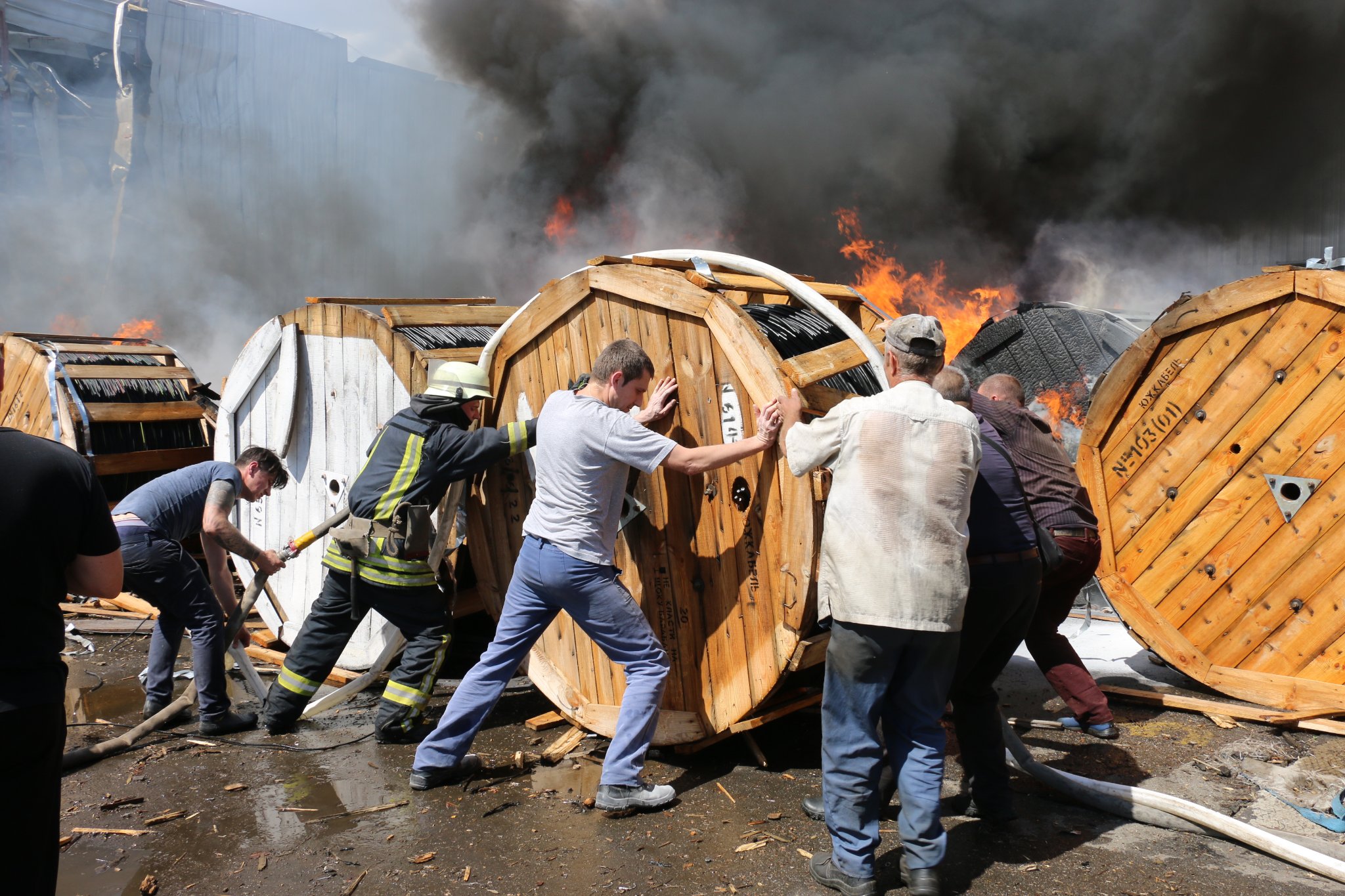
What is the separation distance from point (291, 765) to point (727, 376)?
279 cm

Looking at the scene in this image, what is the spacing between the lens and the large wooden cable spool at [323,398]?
552cm

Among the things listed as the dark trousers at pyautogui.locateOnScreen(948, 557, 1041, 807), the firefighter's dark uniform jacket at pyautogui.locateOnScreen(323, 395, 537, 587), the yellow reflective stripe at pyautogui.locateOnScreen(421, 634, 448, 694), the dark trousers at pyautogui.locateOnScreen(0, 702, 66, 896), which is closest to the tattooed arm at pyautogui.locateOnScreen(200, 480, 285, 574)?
the firefighter's dark uniform jacket at pyautogui.locateOnScreen(323, 395, 537, 587)

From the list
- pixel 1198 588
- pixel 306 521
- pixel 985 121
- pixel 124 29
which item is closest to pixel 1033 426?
pixel 1198 588

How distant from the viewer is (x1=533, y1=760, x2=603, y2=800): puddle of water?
163 inches

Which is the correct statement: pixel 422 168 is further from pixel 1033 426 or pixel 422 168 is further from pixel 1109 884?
pixel 1109 884

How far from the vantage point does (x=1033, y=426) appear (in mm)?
4484

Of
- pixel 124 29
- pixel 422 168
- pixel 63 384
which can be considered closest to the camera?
Result: pixel 63 384

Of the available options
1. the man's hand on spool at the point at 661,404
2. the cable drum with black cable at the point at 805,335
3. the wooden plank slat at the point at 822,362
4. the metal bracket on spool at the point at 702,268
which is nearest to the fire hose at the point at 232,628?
the man's hand on spool at the point at 661,404

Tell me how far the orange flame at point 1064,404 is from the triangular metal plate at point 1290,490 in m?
1.84

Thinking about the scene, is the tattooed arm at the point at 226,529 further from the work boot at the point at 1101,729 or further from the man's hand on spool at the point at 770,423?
the work boot at the point at 1101,729

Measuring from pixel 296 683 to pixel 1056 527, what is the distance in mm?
3820

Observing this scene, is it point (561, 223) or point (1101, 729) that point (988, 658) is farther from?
point (561, 223)

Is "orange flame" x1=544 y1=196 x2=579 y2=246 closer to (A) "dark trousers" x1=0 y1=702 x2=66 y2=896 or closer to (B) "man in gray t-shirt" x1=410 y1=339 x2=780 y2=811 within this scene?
(B) "man in gray t-shirt" x1=410 y1=339 x2=780 y2=811

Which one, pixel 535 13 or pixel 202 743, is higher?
pixel 535 13
